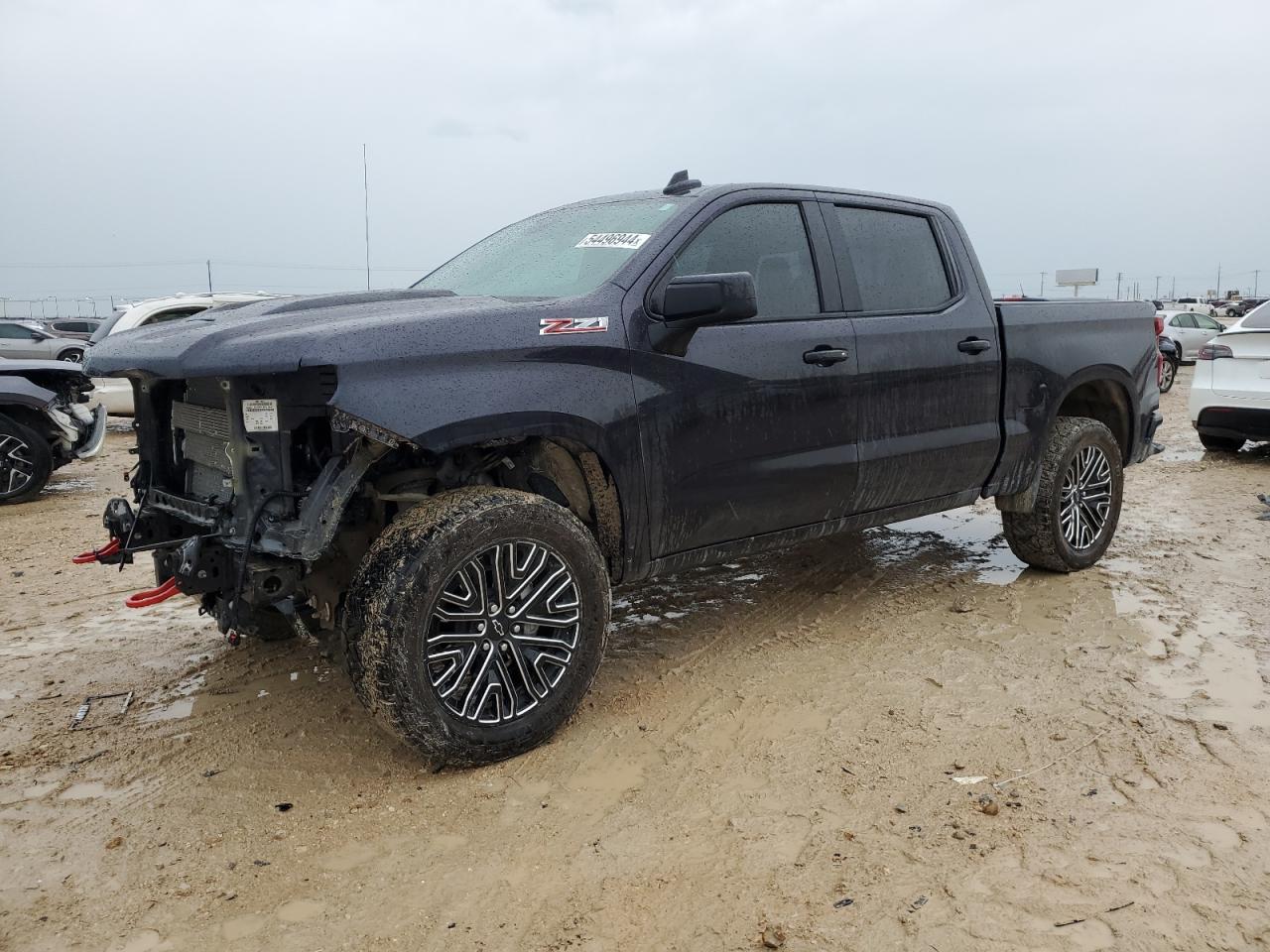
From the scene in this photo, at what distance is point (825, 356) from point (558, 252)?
3.86ft

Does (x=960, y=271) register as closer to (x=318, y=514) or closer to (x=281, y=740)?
(x=318, y=514)

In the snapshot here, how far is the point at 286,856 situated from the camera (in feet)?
9.25

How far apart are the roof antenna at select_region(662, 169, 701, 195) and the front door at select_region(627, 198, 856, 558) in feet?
0.85

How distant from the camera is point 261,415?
3.08 meters

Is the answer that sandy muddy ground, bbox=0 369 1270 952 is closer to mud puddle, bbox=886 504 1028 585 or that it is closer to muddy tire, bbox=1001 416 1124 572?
muddy tire, bbox=1001 416 1124 572

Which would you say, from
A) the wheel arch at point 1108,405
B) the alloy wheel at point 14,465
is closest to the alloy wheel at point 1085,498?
the wheel arch at point 1108,405

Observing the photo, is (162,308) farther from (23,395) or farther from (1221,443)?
(1221,443)

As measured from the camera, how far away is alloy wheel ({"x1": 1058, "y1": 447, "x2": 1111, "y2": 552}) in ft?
17.7

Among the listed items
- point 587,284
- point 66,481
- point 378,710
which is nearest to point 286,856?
point 378,710

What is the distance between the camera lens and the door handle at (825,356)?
13.3 ft

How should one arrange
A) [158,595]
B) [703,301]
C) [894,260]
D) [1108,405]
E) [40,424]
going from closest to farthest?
[703,301]
[158,595]
[894,260]
[1108,405]
[40,424]

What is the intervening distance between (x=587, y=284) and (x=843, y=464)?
1.36 metres

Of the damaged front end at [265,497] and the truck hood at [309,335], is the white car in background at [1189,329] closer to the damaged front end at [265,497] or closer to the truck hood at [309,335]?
the truck hood at [309,335]

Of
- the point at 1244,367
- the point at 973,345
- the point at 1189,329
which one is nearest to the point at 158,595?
the point at 973,345
